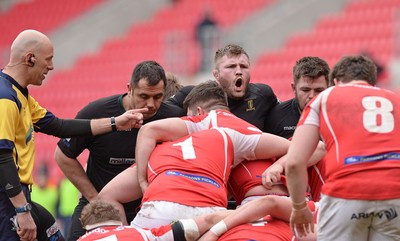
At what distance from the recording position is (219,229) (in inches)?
236

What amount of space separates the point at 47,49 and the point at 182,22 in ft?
50.0

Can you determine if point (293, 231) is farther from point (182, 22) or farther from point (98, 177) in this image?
point (182, 22)

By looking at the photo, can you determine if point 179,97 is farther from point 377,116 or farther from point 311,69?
point 377,116

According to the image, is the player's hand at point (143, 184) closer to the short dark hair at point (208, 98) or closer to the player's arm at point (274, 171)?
the short dark hair at point (208, 98)

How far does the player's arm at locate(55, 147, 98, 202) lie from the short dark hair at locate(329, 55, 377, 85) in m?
2.61

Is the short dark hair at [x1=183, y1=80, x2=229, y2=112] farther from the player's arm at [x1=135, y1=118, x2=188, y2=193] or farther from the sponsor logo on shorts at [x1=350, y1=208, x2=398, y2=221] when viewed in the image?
the sponsor logo on shorts at [x1=350, y1=208, x2=398, y2=221]

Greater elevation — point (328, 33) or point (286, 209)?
point (328, 33)

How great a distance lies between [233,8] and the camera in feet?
70.1

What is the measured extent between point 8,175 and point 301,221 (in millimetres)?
2118

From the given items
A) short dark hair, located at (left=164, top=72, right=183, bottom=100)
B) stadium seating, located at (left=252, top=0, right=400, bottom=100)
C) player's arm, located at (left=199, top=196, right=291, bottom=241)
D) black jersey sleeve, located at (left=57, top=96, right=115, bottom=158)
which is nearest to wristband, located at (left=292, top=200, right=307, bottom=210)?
player's arm, located at (left=199, top=196, right=291, bottom=241)

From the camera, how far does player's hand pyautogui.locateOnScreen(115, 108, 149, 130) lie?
23.1ft

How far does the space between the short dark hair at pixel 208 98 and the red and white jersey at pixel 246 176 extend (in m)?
0.54

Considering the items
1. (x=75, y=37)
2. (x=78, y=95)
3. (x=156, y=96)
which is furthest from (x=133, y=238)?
(x=75, y=37)

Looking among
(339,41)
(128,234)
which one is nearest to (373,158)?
(128,234)
